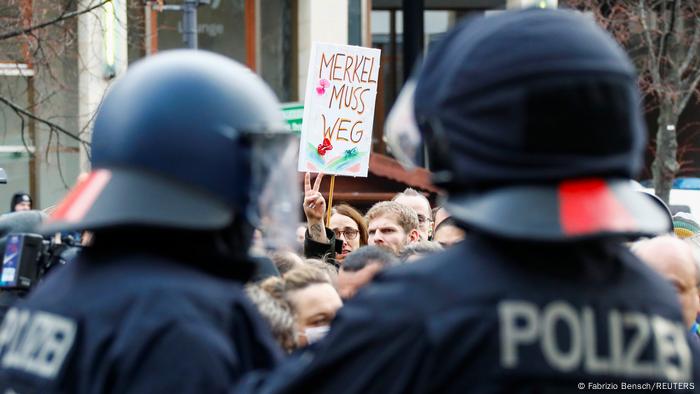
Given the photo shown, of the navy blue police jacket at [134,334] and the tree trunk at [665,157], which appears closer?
the navy blue police jacket at [134,334]

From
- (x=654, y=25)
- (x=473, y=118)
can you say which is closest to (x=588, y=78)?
(x=473, y=118)

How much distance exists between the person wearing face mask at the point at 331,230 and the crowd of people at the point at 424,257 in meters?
5.24

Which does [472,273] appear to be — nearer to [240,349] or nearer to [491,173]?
[491,173]

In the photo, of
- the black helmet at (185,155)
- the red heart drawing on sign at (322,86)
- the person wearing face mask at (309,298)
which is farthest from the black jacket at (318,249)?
the black helmet at (185,155)

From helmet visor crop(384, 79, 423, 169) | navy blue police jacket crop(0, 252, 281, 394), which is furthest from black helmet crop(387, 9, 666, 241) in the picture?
navy blue police jacket crop(0, 252, 281, 394)

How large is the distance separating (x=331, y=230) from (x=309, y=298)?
12.3ft

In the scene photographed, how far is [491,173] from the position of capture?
2189 mm

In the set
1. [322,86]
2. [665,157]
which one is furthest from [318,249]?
[665,157]

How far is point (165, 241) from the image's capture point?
7.81 ft

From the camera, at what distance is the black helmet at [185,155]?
2.33 meters

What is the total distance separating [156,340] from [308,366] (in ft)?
0.86

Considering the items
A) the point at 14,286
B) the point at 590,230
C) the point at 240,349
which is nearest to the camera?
the point at 590,230

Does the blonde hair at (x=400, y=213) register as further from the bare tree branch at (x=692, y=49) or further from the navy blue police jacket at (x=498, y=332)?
the bare tree branch at (x=692, y=49)

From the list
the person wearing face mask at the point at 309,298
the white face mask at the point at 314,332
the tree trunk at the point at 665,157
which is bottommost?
the tree trunk at the point at 665,157
